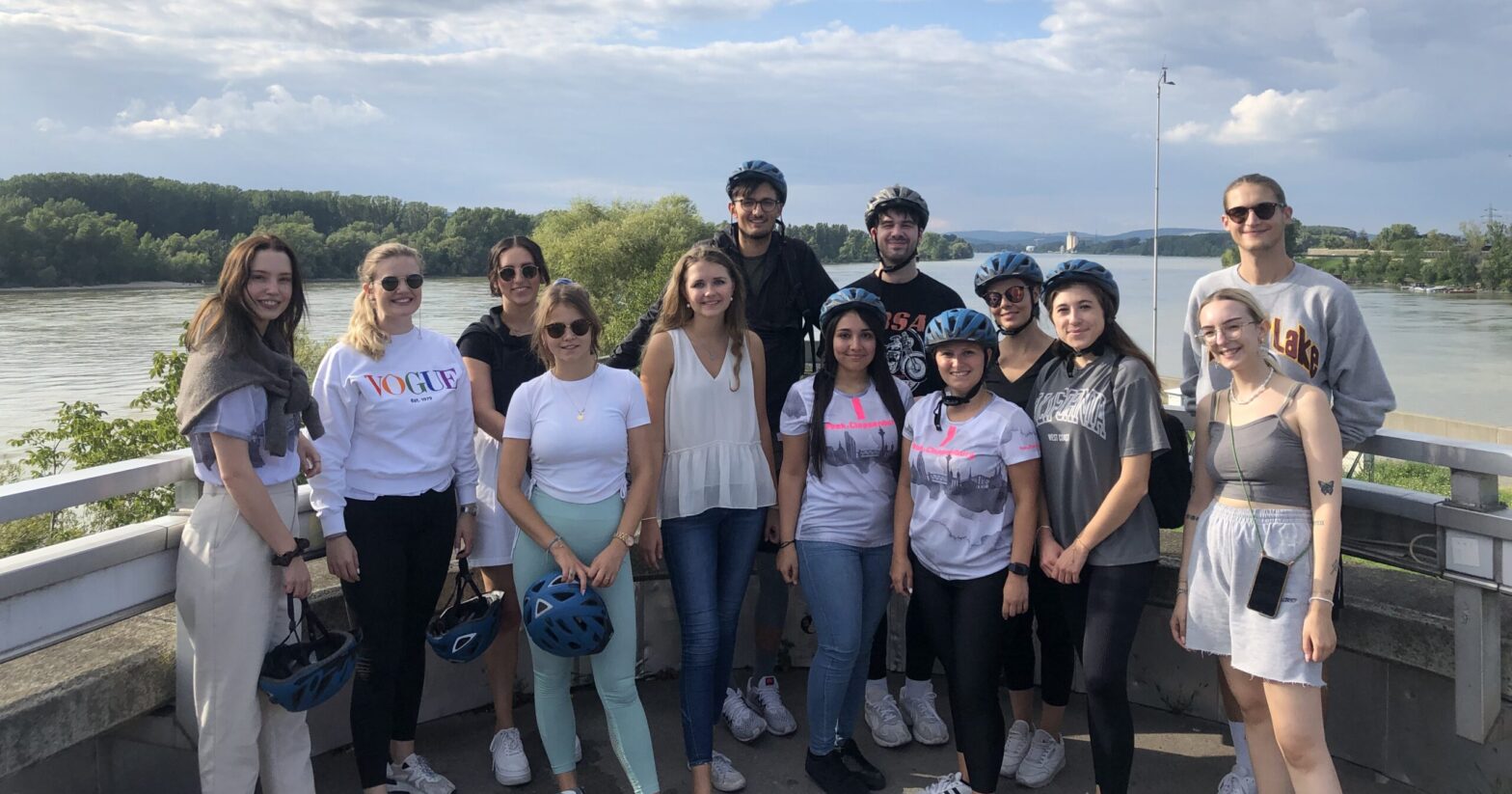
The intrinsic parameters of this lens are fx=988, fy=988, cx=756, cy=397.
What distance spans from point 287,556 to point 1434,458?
3.57 metres

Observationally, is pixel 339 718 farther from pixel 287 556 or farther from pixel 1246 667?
pixel 1246 667

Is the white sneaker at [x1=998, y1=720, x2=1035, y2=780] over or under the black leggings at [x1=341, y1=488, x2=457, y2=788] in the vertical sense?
under

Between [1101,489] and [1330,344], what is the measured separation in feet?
3.11

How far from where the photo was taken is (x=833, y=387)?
365cm

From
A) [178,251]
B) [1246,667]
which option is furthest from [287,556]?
[178,251]

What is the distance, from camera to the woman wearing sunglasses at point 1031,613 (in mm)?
3602

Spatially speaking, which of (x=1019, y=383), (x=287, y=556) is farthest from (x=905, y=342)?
(x=287, y=556)

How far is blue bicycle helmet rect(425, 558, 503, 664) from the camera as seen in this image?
345cm

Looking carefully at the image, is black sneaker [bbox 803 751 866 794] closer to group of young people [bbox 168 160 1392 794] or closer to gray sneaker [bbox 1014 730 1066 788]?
group of young people [bbox 168 160 1392 794]

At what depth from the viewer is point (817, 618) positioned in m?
3.56

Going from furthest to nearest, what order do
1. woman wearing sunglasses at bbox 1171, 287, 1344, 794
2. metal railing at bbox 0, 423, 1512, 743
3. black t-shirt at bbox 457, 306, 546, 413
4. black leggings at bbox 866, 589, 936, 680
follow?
black leggings at bbox 866, 589, 936, 680, black t-shirt at bbox 457, 306, 546, 413, woman wearing sunglasses at bbox 1171, 287, 1344, 794, metal railing at bbox 0, 423, 1512, 743

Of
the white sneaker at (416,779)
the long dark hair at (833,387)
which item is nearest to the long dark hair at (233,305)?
the white sneaker at (416,779)

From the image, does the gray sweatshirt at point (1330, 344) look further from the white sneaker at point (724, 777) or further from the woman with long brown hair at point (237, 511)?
the woman with long brown hair at point (237, 511)

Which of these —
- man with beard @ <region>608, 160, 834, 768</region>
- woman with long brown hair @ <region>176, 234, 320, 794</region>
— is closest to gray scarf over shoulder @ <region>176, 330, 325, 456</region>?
woman with long brown hair @ <region>176, 234, 320, 794</region>
